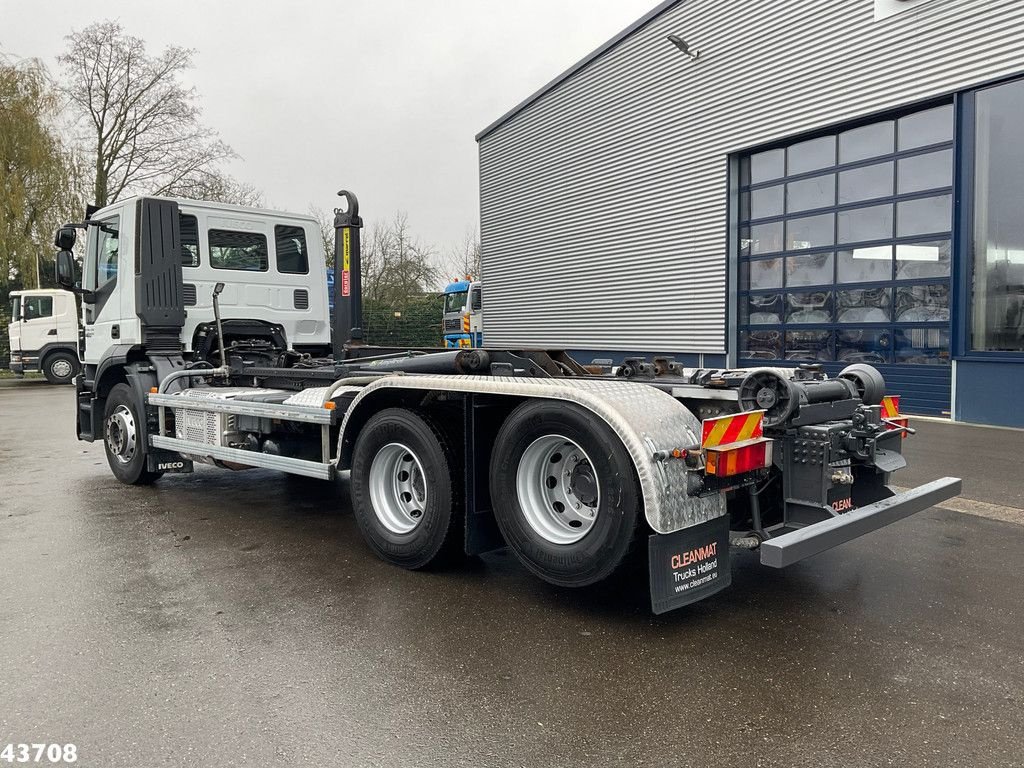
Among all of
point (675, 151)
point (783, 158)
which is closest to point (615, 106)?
point (675, 151)

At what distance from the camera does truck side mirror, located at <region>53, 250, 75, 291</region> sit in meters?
7.48

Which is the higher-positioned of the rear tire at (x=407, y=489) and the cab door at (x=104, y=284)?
the cab door at (x=104, y=284)

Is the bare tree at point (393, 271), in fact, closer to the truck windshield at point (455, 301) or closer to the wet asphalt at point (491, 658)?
the truck windshield at point (455, 301)

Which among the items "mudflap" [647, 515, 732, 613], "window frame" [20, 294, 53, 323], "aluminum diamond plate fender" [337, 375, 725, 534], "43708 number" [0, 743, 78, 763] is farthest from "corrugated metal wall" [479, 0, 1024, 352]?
"window frame" [20, 294, 53, 323]

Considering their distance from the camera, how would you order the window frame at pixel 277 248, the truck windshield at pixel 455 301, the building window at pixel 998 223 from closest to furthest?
the window frame at pixel 277 248 < the building window at pixel 998 223 < the truck windshield at pixel 455 301

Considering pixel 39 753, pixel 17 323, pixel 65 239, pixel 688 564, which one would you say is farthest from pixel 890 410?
pixel 17 323

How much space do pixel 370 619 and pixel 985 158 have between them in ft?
37.2

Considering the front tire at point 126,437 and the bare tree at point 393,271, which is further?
the bare tree at point 393,271

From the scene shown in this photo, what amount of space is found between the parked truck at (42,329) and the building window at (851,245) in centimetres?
1973

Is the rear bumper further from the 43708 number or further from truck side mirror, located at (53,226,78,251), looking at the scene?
truck side mirror, located at (53,226,78,251)

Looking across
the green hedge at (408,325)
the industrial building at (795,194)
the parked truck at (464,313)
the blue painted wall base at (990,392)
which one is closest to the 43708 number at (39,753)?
the industrial building at (795,194)

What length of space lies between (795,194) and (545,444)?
12027mm

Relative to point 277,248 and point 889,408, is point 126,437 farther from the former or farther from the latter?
point 889,408

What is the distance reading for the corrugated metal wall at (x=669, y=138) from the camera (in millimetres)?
12211
